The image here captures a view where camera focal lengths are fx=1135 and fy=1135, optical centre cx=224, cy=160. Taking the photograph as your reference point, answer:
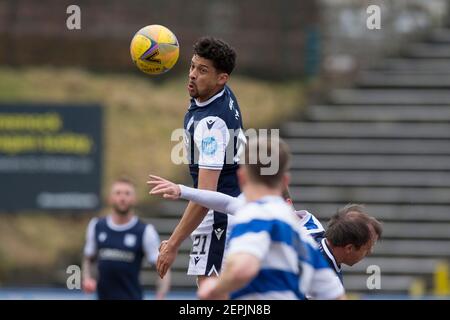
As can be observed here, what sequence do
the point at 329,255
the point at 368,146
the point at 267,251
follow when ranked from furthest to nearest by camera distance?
the point at 368,146, the point at 329,255, the point at 267,251

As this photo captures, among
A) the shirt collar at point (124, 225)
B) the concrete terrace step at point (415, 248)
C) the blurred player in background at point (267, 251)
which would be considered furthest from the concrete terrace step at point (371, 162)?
the blurred player in background at point (267, 251)

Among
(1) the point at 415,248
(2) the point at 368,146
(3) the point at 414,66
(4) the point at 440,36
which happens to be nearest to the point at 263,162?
(1) the point at 415,248

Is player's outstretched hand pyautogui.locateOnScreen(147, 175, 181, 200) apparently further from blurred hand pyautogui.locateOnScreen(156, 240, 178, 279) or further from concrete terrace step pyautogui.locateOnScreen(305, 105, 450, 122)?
concrete terrace step pyautogui.locateOnScreen(305, 105, 450, 122)

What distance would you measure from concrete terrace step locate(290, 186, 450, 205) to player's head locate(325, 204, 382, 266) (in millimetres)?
10629

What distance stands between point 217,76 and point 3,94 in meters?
13.5

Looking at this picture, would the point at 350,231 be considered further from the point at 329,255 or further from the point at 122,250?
the point at 122,250

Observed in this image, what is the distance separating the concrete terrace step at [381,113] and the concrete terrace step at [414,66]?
87 centimetres

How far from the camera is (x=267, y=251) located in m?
5.16

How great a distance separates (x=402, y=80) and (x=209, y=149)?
41.9ft

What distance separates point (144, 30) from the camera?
24.5 ft

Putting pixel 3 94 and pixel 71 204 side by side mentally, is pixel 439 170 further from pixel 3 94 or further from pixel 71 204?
pixel 3 94

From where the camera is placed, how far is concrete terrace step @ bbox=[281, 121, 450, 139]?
18375mm

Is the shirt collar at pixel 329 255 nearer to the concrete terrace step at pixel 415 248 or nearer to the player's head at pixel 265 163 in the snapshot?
the player's head at pixel 265 163
